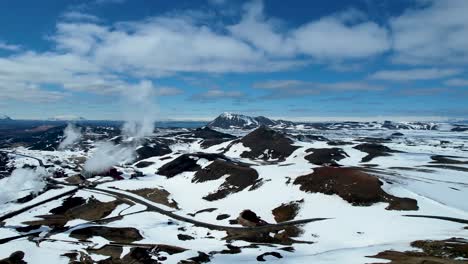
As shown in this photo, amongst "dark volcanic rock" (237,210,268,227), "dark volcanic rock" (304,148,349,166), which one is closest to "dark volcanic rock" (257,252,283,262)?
"dark volcanic rock" (237,210,268,227)

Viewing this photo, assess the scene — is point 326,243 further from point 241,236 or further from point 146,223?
point 146,223

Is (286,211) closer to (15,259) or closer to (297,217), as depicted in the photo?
(297,217)

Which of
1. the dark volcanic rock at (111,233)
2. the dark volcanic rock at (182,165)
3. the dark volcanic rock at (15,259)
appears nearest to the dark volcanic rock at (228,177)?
the dark volcanic rock at (182,165)

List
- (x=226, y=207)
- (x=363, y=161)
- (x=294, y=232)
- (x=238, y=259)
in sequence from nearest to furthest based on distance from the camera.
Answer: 1. (x=238, y=259)
2. (x=294, y=232)
3. (x=226, y=207)
4. (x=363, y=161)

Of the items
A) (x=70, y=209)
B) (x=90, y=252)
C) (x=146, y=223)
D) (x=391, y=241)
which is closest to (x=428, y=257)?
(x=391, y=241)

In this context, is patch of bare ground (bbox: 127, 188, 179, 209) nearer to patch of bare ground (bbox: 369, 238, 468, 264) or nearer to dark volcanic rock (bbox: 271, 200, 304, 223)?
dark volcanic rock (bbox: 271, 200, 304, 223)

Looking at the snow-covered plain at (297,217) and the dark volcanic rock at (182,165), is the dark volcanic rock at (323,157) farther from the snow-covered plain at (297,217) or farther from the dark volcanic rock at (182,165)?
the dark volcanic rock at (182,165)
